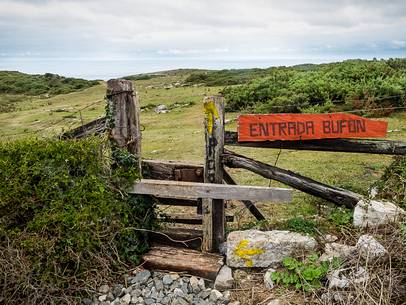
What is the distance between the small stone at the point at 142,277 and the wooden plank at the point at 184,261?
14cm

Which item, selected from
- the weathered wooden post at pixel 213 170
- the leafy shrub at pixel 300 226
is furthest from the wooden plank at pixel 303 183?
the leafy shrub at pixel 300 226

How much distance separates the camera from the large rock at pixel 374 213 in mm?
4734

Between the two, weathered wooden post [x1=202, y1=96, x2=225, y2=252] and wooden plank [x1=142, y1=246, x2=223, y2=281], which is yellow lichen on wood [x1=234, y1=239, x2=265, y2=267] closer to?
wooden plank [x1=142, y1=246, x2=223, y2=281]

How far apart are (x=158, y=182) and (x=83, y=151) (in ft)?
3.16

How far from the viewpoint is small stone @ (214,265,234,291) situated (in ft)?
15.3

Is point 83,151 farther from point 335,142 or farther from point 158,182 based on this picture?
point 335,142

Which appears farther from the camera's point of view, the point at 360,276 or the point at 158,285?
the point at 158,285

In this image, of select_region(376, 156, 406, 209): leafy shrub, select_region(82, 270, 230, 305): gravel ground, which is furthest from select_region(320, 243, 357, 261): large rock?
select_region(82, 270, 230, 305): gravel ground

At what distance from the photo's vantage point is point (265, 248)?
15.5 ft

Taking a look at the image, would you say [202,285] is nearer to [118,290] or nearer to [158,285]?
[158,285]

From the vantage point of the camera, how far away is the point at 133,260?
5.08 m

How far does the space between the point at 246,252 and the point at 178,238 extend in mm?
1085

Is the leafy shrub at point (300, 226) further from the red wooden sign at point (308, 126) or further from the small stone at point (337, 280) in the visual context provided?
the red wooden sign at point (308, 126)

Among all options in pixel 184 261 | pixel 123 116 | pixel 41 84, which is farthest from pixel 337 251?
pixel 41 84
